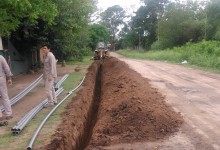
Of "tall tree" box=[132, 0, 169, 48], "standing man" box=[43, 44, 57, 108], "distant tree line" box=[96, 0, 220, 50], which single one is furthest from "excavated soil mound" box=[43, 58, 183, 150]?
"tall tree" box=[132, 0, 169, 48]

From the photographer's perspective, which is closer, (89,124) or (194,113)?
(194,113)

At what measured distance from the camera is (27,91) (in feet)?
49.2

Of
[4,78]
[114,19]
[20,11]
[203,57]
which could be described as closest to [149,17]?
[114,19]

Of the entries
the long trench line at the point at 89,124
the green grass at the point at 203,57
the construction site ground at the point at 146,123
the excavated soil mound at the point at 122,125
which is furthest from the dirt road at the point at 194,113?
the green grass at the point at 203,57

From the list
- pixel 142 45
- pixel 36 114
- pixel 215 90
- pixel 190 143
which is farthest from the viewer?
pixel 142 45

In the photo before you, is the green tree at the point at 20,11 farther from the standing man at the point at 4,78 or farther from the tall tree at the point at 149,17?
the tall tree at the point at 149,17

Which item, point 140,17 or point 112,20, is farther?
point 112,20

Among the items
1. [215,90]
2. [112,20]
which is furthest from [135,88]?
[112,20]

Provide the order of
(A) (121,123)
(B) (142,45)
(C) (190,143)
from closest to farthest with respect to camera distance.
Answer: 1. (C) (190,143)
2. (A) (121,123)
3. (B) (142,45)

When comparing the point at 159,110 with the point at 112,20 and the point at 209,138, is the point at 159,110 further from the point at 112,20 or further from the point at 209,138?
the point at 112,20

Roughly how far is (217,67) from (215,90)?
34.7 feet

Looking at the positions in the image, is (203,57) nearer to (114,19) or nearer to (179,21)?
(179,21)

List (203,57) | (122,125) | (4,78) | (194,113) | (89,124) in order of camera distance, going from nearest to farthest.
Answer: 1. (122,125)
2. (194,113)
3. (4,78)
4. (89,124)
5. (203,57)

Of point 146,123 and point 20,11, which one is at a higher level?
point 20,11
